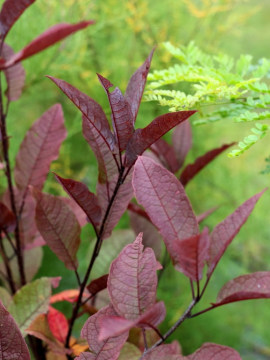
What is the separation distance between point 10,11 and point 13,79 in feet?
0.48

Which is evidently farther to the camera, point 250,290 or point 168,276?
point 168,276

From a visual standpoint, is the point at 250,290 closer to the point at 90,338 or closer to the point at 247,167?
the point at 90,338

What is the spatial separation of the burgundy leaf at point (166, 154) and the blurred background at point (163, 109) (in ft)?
1.50

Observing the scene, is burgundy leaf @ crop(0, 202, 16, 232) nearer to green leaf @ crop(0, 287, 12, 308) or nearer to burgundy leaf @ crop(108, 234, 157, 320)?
green leaf @ crop(0, 287, 12, 308)

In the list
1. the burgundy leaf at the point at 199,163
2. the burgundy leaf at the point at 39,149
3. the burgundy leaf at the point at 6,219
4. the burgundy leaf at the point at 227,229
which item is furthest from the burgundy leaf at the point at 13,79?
the burgundy leaf at the point at 227,229

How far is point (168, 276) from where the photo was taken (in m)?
1.45

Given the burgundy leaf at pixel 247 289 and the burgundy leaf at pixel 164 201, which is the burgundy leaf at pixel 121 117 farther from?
the burgundy leaf at pixel 247 289

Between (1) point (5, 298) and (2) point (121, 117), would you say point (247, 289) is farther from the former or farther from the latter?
(1) point (5, 298)

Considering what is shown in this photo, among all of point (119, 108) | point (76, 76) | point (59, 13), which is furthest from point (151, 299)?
point (76, 76)

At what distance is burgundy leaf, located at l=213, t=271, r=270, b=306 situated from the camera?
0.42 meters

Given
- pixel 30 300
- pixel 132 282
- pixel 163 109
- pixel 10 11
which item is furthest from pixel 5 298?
pixel 163 109

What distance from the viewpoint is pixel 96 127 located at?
1.50 ft

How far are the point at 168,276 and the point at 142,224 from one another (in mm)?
760

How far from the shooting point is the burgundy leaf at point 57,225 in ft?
1.79
